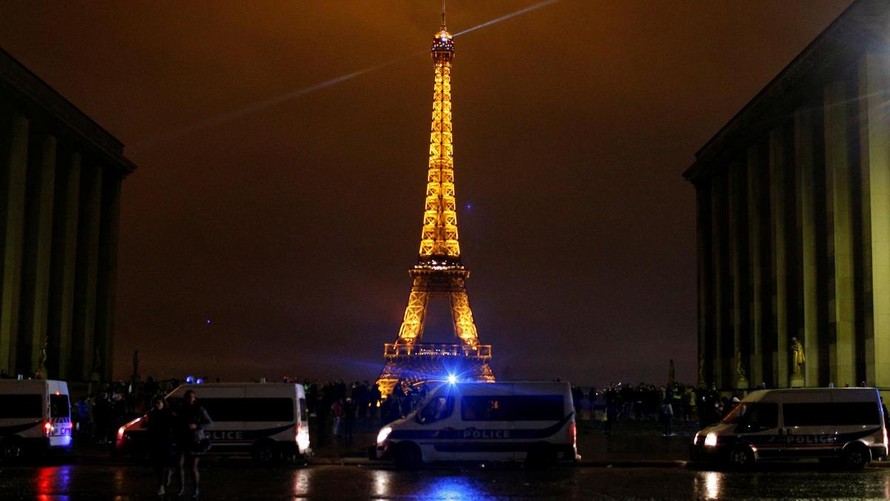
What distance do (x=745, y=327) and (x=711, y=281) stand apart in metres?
12.7

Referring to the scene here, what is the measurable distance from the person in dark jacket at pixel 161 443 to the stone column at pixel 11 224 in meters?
32.3

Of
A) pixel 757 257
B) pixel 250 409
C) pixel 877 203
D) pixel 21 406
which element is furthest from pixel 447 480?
pixel 757 257

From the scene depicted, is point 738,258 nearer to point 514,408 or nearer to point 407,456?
point 514,408

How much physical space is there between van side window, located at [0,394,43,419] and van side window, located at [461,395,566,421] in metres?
10.5

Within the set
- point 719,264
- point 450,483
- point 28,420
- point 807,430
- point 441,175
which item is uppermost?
point 441,175

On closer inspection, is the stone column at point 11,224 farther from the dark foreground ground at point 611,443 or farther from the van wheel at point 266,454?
the van wheel at point 266,454

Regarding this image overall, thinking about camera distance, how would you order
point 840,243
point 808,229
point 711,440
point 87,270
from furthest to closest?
1. point 87,270
2. point 808,229
3. point 840,243
4. point 711,440

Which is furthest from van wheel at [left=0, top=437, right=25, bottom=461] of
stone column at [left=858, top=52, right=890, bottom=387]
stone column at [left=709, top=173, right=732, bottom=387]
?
stone column at [left=709, top=173, right=732, bottom=387]

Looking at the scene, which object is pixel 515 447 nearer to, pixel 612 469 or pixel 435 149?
pixel 612 469

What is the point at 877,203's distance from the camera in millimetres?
45500

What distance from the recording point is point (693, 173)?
81.4m

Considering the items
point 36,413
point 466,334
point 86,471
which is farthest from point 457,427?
point 466,334

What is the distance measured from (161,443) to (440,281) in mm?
87965

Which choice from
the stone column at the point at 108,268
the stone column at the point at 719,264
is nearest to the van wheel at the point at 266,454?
the stone column at the point at 108,268
